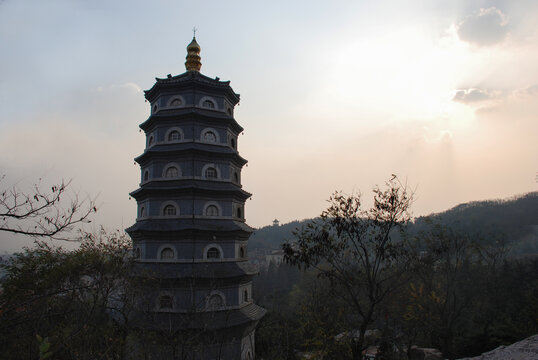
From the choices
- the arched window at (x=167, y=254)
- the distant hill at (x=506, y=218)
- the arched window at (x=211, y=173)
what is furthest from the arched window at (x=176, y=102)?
the distant hill at (x=506, y=218)

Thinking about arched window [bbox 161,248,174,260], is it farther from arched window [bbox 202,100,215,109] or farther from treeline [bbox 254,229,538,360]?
arched window [bbox 202,100,215,109]

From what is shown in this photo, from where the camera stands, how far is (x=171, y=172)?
16.0 m

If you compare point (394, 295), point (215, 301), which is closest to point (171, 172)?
point (215, 301)

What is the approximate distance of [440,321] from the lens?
1767 cm

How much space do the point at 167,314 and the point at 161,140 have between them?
8143 mm

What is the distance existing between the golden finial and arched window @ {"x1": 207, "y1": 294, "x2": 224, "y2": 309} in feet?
39.3

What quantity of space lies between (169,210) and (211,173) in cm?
264

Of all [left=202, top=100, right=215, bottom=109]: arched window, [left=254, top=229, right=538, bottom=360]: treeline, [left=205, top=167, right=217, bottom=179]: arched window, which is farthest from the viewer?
[left=202, top=100, right=215, bottom=109]: arched window

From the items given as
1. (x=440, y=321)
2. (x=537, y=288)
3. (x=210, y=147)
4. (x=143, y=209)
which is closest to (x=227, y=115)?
(x=210, y=147)

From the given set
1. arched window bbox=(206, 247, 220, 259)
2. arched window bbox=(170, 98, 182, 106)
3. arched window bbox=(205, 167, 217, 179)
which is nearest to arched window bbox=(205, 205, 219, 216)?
arched window bbox=(205, 167, 217, 179)

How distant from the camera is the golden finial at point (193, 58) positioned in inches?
720

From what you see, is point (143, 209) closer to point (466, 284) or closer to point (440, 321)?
point (440, 321)

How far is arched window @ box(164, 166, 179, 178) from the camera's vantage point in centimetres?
1592

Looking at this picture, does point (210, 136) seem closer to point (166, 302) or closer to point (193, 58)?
point (193, 58)
